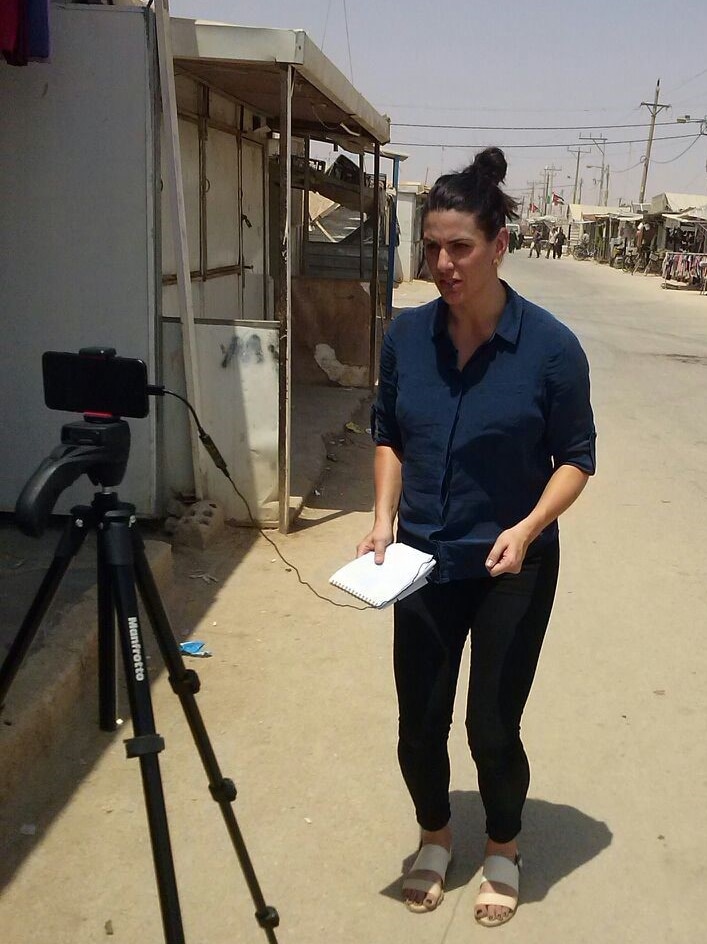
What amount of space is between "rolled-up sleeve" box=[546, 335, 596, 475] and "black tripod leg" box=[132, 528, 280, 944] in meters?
1.02

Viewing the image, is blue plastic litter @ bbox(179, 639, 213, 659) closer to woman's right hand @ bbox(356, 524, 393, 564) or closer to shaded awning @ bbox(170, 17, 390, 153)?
woman's right hand @ bbox(356, 524, 393, 564)

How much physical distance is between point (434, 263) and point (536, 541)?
2.42 ft

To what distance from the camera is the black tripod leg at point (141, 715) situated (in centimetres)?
175

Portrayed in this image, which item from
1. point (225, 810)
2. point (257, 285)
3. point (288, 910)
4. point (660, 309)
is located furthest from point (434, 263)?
point (660, 309)

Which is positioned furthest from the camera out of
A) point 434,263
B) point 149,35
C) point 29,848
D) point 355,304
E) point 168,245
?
point 355,304

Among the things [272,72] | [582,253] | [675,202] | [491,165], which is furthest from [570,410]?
[582,253]

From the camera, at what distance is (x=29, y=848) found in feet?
9.39

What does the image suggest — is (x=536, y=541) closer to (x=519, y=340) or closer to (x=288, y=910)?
(x=519, y=340)

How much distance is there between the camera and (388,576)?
2285mm

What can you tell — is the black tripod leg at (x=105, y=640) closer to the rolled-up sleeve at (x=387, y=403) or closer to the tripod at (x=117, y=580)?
the tripod at (x=117, y=580)

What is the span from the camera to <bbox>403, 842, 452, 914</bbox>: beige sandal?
8.69ft

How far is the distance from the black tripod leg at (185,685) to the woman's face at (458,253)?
929mm

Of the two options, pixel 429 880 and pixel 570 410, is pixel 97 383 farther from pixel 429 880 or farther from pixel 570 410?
pixel 429 880

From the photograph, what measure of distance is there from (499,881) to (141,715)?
1362 mm
